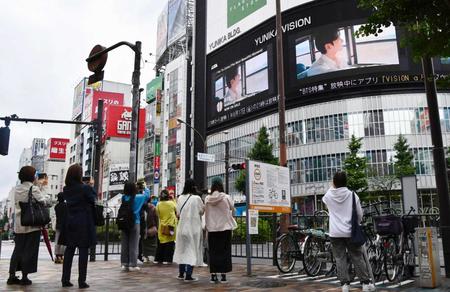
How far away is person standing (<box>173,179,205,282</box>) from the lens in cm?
734

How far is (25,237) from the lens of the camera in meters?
6.56

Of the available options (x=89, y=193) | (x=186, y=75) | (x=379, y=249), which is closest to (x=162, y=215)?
(x=89, y=193)

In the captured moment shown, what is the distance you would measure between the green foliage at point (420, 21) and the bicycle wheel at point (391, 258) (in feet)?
9.86

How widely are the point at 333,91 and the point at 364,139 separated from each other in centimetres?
580

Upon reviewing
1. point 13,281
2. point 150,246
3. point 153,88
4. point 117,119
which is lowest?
point 13,281

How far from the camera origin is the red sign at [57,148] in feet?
317

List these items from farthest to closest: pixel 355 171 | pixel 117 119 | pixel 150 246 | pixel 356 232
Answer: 1. pixel 117 119
2. pixel 355 171
3. pixel 150 246
4. pixel 356 232

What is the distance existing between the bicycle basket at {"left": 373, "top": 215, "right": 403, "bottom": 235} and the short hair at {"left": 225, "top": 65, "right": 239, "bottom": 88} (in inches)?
2084

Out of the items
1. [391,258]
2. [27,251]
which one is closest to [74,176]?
[27,251]

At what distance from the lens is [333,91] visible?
46656mm

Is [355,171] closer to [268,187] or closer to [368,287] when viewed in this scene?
[268,187]

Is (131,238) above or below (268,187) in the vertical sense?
below

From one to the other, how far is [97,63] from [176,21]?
69228 millimetres

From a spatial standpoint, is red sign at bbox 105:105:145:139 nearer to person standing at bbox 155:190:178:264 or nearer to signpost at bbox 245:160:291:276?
person standing at bbox 155:190:178:264
